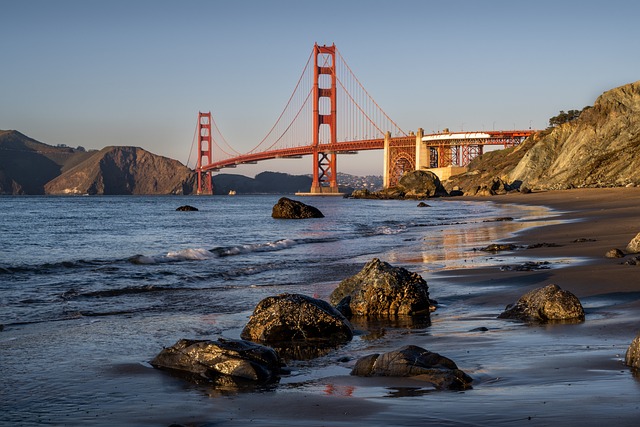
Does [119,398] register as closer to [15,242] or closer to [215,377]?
[215,377]

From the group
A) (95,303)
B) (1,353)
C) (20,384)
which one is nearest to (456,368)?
(20,384)

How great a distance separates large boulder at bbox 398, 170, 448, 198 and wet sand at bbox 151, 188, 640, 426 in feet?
224

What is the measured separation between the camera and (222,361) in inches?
208

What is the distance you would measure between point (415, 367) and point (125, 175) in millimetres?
173871

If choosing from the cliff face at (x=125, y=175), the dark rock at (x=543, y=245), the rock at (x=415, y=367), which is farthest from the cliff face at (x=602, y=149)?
the cliff face at (x=125, y=175)

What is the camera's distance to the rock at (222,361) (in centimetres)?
514

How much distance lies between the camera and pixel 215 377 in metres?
5.17

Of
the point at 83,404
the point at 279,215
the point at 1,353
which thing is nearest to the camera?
the point at 83,404

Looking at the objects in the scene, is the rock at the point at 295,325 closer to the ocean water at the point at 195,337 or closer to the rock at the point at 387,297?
the ocean water at the point at 195,337

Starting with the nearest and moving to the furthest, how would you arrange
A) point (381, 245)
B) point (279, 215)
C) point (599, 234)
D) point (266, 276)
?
point (266, 276), point (599, 234), point (381, 245), point (279, 215)

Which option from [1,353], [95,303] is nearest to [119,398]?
[1,353]

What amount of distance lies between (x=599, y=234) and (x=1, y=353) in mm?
13284

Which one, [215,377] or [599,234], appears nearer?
[215,377]

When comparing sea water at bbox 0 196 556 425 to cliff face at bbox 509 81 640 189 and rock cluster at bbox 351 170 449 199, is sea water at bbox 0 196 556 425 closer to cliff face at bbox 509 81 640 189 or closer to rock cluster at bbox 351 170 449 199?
cliff face at bbox 509 81 640 189
